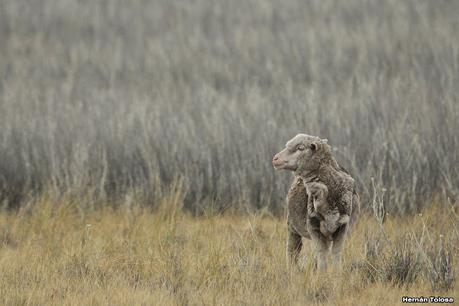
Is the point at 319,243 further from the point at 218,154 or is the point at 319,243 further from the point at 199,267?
the point at 218,154

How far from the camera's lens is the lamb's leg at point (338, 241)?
375cm

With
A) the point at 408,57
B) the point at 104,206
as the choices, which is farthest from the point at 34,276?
the point at 408,57

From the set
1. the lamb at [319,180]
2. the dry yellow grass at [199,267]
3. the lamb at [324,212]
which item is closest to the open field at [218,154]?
the dry yellow grass at [199,267]

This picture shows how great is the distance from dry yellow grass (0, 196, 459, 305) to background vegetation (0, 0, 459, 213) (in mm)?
693

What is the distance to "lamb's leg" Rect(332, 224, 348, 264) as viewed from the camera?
12.3 feet

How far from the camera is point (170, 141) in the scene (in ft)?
22.8

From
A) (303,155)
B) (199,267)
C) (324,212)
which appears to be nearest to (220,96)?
(199,267)

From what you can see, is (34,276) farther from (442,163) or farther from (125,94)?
(125,94)

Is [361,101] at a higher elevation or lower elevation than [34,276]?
higher

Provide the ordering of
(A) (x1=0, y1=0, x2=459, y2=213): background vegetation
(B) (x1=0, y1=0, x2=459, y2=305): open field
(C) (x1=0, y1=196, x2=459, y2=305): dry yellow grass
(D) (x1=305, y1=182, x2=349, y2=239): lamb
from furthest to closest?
(A) (x1=0, y1=0, x2=459, y2=213): background vegetation < (B) (x1=0, y1=0, x2=459, y2=305): open field < (C) (x1=0, y1=196, x2=459, y2=305): dry yellow grass < (D) (x1=305, y1=182, x2=349, y2=239): lamb

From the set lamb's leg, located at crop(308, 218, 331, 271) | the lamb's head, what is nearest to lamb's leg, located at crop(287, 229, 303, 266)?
lamb's leg, located at crop(308, 218, 331, 271)

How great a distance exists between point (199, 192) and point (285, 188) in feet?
2.23

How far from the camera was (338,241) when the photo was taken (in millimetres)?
3779

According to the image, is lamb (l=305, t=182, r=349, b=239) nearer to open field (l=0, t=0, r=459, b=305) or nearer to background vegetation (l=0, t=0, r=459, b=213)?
open field (l=0, t=0, r=459, b=305)
